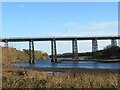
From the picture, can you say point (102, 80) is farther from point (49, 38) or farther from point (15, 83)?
point (49, 38)

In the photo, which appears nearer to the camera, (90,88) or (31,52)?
(90,88)

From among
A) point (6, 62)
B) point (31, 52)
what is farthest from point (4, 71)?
point (31, 52)

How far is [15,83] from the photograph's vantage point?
748 inches

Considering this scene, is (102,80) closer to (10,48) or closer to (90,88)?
(90,88)

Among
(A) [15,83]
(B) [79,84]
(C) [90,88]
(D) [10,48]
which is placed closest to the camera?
(C) [90,88]

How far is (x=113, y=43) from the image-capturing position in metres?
156

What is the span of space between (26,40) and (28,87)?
438ft

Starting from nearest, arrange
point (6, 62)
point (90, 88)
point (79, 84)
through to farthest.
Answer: point (90, 88) < point (79, 84) < point (6, 62)

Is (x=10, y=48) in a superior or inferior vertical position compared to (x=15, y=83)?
superior

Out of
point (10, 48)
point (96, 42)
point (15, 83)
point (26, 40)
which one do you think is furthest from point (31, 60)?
point (15, 83)

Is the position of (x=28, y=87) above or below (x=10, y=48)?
below

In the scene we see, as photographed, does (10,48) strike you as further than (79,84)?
Yes

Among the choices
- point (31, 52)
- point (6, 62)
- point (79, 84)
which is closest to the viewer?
point (79, 84)

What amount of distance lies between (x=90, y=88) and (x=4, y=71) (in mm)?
11209
